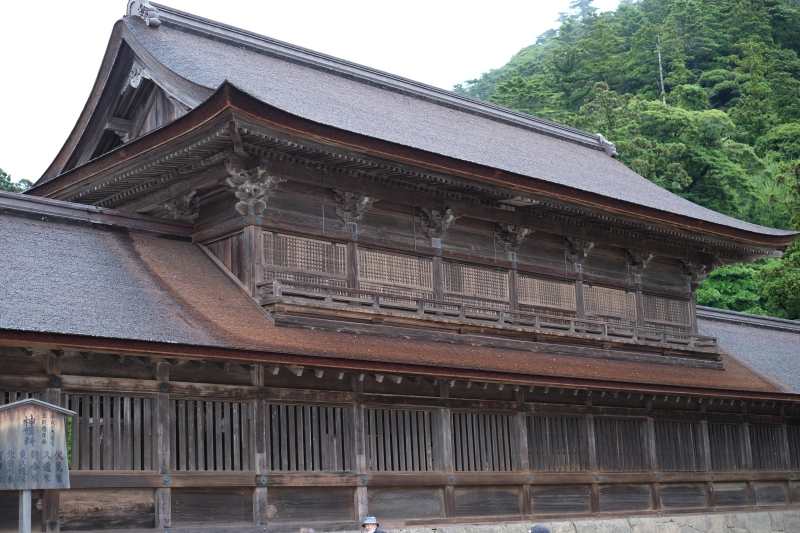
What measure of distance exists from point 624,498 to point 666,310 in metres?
5.20

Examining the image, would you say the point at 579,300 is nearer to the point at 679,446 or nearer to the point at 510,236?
the point at 510,236

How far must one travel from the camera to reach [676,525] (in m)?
21.4

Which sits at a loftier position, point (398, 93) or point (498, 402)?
point (398, 93)

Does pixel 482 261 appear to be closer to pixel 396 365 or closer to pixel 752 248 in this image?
pixel 396 365

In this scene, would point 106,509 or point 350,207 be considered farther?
point 350,207

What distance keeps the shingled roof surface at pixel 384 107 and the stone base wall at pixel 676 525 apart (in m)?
6.31

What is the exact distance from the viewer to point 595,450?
20375mm

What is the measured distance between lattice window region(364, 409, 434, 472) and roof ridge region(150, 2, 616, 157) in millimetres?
8820

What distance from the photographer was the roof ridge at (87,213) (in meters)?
15.5

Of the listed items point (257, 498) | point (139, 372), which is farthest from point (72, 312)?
point (257, 498)

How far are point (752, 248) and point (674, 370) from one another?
13.5 ft

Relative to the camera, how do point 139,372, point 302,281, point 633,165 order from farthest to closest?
1. point 633,165
2. point 302,281
3. point 139,372

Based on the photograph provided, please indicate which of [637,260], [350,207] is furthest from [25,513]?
[637,260]

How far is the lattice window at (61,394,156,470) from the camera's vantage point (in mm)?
13305
